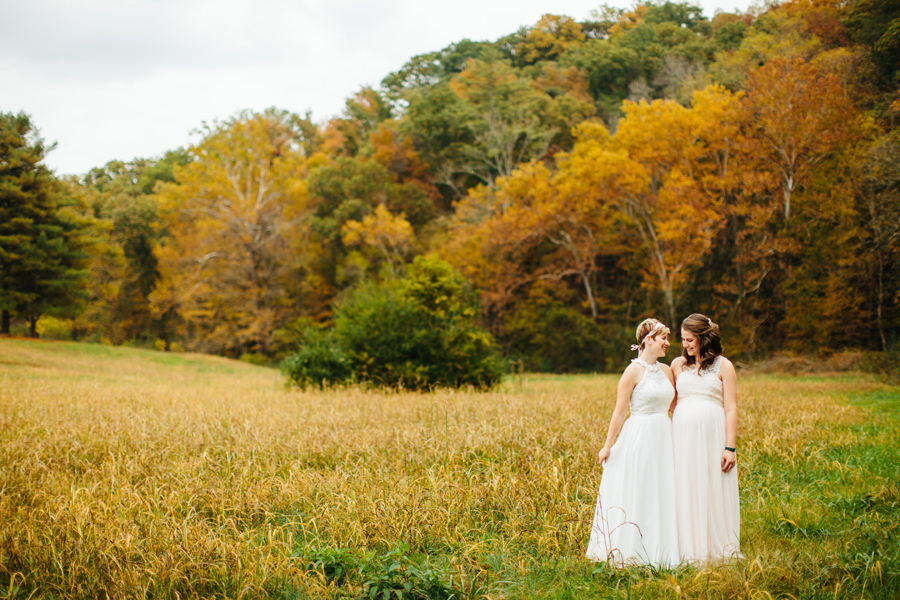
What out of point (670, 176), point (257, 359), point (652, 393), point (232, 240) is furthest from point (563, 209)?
point (652, 393)

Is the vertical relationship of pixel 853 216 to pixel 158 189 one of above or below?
below

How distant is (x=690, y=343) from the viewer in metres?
4.22

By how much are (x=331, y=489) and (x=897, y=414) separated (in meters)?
9.88

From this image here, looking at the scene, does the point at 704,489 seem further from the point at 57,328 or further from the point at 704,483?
the point at 57,328

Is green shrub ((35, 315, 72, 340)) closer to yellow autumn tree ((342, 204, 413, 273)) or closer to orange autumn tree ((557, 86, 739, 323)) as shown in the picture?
yellow autumn tree ((342, 204, 413, 273))

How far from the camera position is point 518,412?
29.5 feet

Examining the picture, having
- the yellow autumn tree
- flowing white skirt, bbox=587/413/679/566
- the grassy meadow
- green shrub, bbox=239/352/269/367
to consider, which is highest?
the yellow autumn tree

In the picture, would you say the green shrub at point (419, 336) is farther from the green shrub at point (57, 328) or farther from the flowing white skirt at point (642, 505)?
the green shrub at point (57, 328)

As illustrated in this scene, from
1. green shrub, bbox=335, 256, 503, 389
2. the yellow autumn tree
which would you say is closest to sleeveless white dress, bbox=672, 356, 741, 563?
green shrub, bbox=335, 256, 503, 389

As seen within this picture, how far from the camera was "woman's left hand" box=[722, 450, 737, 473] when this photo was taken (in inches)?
159

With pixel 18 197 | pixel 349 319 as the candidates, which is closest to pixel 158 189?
pixel 18 197

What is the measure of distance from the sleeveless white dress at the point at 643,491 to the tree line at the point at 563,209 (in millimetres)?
11966

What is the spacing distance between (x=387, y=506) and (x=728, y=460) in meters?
2.68

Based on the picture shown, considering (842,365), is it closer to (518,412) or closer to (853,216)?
(853,216)
